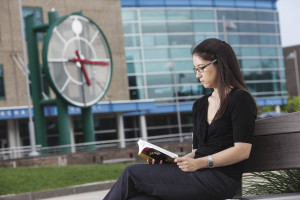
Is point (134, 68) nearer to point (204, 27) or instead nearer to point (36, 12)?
point (204, 27)

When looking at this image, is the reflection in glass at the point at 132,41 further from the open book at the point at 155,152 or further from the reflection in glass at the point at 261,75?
the open book at the point at 155,152

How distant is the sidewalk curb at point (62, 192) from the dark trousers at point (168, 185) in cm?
995

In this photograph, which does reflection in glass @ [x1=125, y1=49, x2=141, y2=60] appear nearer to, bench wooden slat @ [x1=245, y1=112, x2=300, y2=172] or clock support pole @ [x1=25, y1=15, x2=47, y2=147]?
clock support pole @ [x1=25, y1=15, x2=47, y2=147]

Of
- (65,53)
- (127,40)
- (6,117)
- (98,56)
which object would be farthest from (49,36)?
(127,40)

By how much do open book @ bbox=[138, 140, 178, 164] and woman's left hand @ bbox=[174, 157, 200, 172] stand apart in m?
0.16

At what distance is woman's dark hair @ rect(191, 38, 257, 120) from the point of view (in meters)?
3.70

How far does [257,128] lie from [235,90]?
327 mm

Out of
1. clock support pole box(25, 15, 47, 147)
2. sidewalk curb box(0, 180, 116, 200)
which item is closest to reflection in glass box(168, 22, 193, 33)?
clock support pole box(25, 15, 47, 147)

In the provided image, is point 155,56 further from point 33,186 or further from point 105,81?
point 33,186

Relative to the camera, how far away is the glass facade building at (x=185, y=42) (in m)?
49.1

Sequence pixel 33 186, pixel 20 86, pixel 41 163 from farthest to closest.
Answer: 1. pixel 20 86
2. pixel 41 163
3. pixel 33 186

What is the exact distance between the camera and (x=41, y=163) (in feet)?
85.9

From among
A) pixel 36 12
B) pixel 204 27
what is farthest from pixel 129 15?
pixel 36 12

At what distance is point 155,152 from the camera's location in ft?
12.4
